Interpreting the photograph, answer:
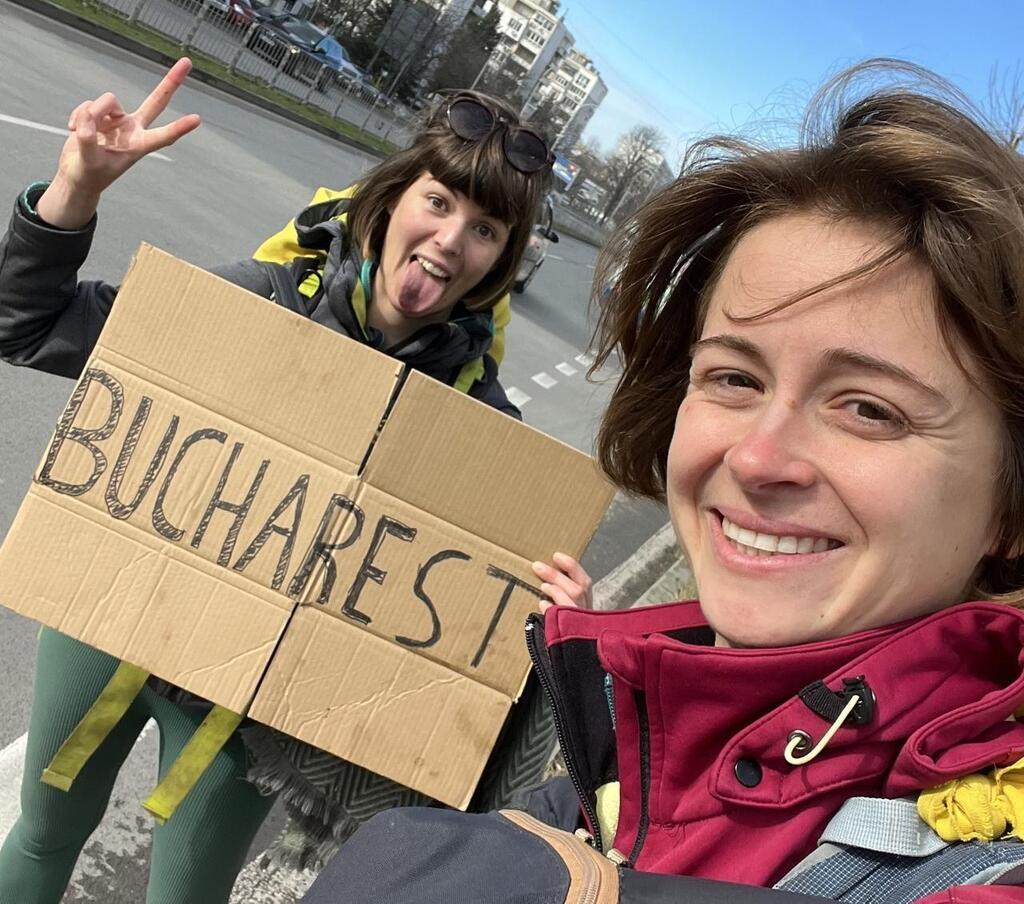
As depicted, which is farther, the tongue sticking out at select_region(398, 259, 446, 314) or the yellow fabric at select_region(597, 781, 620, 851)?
the tongue sticking out at select_region(398, 259, 446, 314)

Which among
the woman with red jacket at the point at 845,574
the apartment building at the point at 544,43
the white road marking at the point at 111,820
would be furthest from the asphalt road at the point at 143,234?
the apartment building at the point at 544,43

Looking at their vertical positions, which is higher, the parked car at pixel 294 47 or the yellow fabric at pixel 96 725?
the parked car at pixel 294 47

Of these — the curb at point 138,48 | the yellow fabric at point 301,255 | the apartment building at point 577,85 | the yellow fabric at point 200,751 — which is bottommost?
the curb at point 138,48

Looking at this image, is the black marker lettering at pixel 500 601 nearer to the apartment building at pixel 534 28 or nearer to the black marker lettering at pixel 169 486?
the black marker lettering at pixel 169 486

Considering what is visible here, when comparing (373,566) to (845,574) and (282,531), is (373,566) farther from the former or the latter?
(845,574)

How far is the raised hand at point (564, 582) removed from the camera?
5.79 feet

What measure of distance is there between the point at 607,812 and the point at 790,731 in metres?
0.38

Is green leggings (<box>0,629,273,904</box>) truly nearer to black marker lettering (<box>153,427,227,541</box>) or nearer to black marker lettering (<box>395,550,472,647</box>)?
black marker lettering (<box>153,427,227,541</box>)

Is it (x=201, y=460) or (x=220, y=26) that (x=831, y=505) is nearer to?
(x=201, y=460)

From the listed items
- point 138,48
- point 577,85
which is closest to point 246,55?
point 138,48

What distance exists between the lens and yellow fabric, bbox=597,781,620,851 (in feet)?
3.99

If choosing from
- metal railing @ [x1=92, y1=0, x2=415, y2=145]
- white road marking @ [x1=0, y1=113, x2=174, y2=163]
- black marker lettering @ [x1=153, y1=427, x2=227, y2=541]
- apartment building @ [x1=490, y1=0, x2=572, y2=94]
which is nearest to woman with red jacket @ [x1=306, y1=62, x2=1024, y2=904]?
black marker lettering @ [x1=153, y1=427, x2=227, y2=541]

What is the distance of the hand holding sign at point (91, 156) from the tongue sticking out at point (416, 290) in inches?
21.4

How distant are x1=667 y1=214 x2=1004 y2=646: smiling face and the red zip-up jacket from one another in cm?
6
